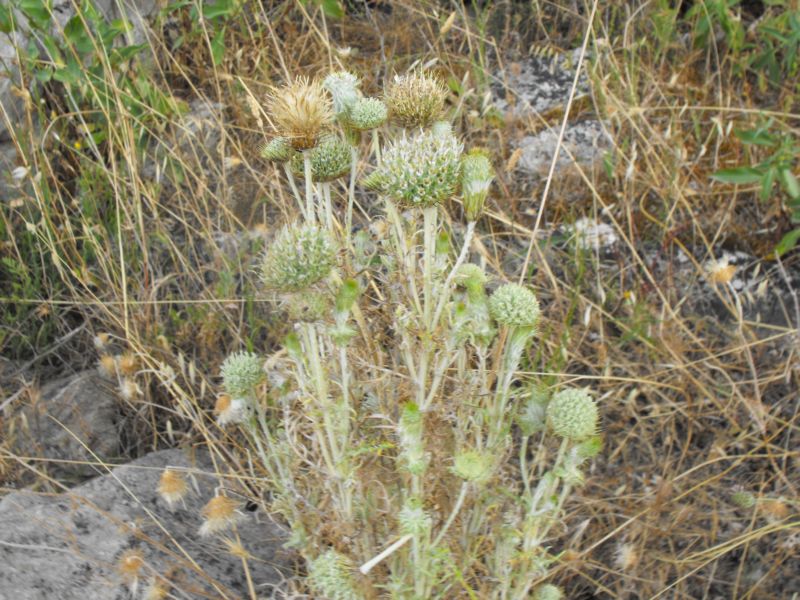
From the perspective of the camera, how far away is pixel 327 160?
5.87 feet

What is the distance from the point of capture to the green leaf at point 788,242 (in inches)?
111

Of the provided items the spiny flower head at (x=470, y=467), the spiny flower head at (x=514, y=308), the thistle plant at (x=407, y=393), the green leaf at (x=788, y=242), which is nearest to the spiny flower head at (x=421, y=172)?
the thistle plant at (x=407, y=393)

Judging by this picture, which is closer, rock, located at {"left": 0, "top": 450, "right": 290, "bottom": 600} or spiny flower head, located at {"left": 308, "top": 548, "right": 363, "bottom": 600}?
spiny flower head, located at {"left": 308, "top": 548, "right": 363, "bottom": 600}

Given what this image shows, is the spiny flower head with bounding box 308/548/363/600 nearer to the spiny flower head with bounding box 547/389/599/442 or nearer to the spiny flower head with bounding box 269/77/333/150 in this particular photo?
the spiny flower head with bounding box 547/389/599/442

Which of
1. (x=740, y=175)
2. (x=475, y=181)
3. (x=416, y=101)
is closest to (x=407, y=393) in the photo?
(x=475, y=181)


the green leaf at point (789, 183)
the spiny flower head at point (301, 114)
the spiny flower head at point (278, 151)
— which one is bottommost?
the green leaf at point (789, 183)

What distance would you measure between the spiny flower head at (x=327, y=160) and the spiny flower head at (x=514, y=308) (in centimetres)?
48

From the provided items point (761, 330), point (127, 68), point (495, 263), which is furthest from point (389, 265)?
point (127, 68)

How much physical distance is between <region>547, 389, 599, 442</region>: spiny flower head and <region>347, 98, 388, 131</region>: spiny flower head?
755 millimetres

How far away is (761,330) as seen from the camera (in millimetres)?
2918

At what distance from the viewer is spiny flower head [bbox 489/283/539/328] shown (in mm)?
1702

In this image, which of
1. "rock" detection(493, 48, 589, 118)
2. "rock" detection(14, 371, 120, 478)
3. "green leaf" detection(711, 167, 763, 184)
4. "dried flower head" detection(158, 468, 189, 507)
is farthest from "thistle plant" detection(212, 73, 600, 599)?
"rock" detection(493, 48, 589, 118)

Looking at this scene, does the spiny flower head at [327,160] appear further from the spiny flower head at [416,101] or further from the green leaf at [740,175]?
the green leaf at [740,175]

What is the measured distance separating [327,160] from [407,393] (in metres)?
0.59
